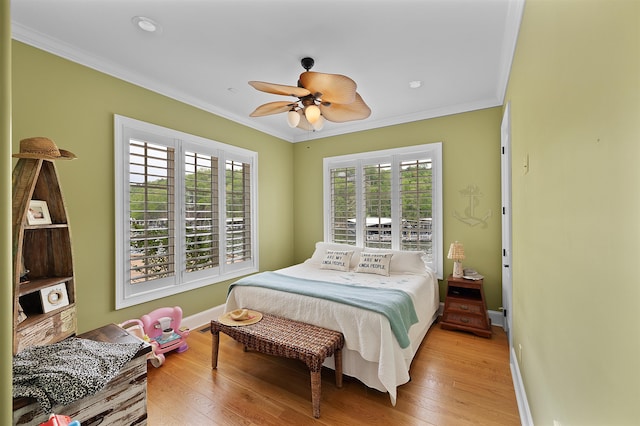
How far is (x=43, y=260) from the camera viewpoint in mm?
1992

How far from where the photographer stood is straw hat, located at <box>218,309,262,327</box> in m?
2.45

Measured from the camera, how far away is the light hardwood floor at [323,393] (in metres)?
1.93

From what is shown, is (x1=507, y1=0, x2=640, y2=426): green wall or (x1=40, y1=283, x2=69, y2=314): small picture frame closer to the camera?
(x1=507, y1=0, x2=640, y2=426): green wall

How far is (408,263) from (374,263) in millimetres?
419

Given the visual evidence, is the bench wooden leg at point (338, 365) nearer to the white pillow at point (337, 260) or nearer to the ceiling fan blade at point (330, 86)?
the white pillow at point (337, 260)

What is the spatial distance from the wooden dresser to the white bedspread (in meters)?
1.27

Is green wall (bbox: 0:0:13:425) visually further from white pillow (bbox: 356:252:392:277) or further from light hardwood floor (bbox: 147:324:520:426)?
white pillow (bbox: 356:252:392:277)

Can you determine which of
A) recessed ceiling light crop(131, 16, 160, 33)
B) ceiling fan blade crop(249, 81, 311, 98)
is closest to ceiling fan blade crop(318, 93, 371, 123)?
ceiling fan blade crop(249, 81, 311, 98)

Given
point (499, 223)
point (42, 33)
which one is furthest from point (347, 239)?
point (42, 33)

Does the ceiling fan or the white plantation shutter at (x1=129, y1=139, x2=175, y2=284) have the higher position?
the ceiling fan

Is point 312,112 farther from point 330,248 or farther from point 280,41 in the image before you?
point 330,248

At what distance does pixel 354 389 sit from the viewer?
2256 millimetres

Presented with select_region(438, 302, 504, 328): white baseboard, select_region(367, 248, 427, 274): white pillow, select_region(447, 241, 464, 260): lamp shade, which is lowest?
select_region(438, 302, 504, 328): white baseboard

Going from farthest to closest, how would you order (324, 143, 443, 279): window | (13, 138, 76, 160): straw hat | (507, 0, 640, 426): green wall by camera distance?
(324, 143, 443, 279): window < (13, 138, 76, 160): straw hat < (507, 0, 640, 426): green wall
